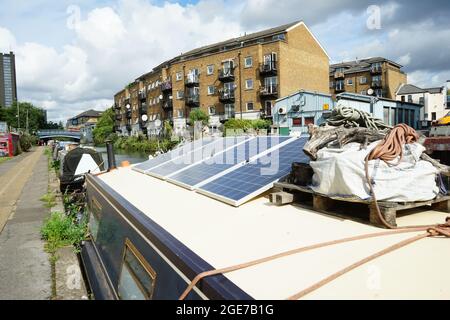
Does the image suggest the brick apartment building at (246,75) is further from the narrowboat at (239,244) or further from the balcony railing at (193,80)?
the narrowboat at (239,244)

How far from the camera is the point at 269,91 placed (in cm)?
3831

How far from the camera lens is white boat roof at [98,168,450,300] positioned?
1.88 m

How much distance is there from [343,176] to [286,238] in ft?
2.39

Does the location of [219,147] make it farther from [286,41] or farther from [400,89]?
[400,89]

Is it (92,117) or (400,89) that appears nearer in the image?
(400,89)

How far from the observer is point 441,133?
660 centimetres

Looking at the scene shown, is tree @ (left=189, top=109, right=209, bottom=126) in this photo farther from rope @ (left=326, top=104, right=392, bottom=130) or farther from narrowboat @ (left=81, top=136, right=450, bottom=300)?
rope @ (left=326, top=104, right=392, bottom=130)

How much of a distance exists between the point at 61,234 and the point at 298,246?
6.08m

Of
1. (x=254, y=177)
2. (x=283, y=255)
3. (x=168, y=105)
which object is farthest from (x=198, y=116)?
(x=283, y=255)

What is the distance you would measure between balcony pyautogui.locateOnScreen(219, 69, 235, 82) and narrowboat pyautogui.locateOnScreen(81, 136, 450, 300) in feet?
122

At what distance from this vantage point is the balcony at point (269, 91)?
38.0m

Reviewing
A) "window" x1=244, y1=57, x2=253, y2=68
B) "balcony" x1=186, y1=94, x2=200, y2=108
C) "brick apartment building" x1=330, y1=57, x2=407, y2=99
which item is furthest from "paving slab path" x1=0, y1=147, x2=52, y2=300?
"brick apartment building" x1=330, y1=57, x2=407, y2=99

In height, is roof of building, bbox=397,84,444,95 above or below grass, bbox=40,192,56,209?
above
